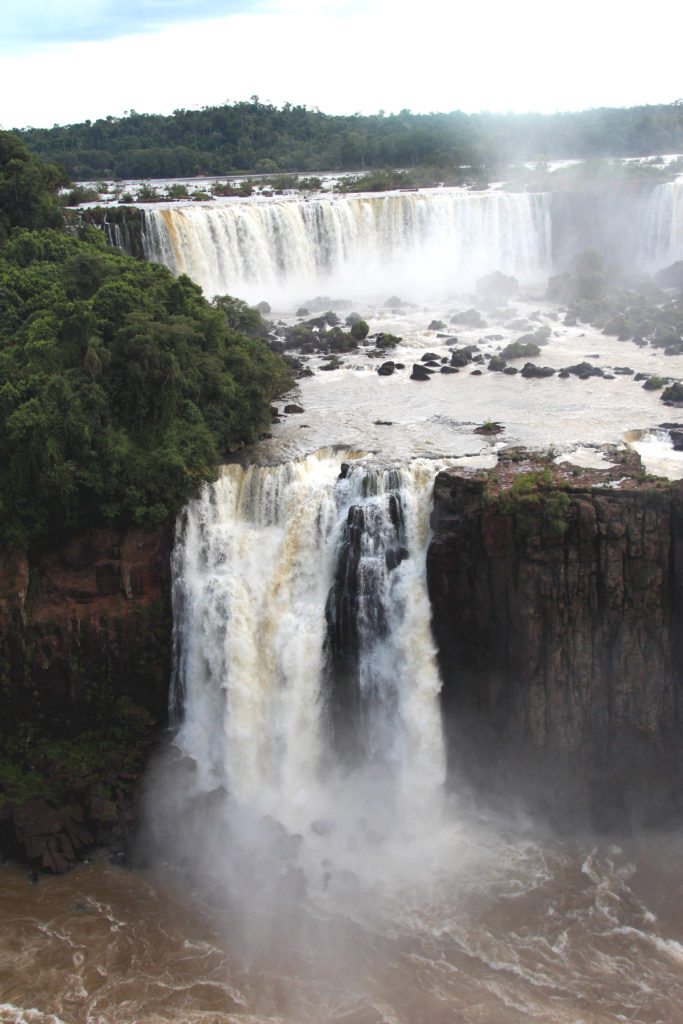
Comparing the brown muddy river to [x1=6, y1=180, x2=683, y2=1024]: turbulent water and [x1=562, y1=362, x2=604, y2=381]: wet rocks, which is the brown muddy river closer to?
[x1=6, y1=180, x2=683, y2=1024]: turbulent water

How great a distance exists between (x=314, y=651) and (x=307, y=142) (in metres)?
69.1

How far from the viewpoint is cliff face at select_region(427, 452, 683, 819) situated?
780 inches

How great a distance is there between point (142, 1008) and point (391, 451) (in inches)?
579

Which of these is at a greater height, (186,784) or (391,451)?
(391,451)

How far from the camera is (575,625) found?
791 inches

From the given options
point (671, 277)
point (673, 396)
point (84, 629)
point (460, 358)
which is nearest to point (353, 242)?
point (671, 277)

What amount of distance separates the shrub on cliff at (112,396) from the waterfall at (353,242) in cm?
1385

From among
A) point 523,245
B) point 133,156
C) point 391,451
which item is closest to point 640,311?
point 523,245

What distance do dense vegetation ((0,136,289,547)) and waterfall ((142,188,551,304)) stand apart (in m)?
12.9

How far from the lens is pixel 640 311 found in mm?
40438

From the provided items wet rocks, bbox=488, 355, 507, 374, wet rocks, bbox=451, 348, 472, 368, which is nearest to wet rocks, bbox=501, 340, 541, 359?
wet rocks, bbox=488, 355, 507, 374

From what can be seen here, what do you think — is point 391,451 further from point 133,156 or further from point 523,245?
point 133,156

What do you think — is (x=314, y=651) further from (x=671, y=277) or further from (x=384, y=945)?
(x=671, y=277)

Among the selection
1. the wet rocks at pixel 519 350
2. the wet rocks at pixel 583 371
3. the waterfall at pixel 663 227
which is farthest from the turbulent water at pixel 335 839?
the waterfall at pixel 663 227
